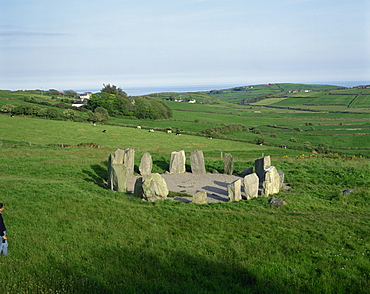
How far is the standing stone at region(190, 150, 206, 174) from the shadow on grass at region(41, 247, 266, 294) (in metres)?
13.9

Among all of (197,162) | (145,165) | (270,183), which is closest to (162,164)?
(145,165)

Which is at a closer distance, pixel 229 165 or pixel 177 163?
pixel 229 165

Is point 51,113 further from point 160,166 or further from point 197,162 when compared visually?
point 197,162

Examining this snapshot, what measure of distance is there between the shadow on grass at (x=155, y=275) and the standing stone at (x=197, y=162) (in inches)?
547

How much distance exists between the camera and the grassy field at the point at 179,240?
871 cm

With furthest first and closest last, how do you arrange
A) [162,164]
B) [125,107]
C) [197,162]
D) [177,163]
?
[125,107] < [162,164] < [177,163] < [197,162]

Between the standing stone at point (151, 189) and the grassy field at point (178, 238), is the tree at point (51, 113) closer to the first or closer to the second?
the grassy field at point (178, 238)

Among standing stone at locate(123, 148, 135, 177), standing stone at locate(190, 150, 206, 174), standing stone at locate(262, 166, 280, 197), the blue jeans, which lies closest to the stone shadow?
standing stone at locate(190, 150, 206, 174)

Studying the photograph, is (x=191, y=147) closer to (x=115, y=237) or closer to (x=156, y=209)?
(x=156, y=209)

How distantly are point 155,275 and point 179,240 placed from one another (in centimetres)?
290

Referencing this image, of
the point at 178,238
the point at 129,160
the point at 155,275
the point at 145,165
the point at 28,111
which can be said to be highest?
the point at 28,111

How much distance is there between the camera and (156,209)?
50.6ft

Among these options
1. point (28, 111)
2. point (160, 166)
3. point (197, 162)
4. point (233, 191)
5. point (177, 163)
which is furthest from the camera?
point (28, 111)

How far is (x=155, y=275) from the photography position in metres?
9.01
